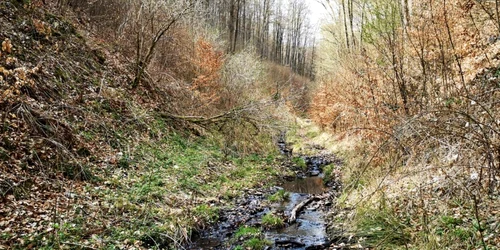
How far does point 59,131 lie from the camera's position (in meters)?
7.91

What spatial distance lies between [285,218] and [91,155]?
4854mm

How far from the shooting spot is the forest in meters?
5.07

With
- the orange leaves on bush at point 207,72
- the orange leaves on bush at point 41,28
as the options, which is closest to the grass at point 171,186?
the orange leaves on bush at point 207,72

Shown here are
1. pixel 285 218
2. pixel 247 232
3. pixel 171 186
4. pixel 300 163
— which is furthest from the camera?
pixel 300 163

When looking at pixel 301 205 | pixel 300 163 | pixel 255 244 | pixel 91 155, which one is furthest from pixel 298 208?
pixel 300 163

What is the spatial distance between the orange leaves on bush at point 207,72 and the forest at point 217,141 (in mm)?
66

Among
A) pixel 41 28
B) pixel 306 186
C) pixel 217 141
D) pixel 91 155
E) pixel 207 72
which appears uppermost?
pixel 41 28

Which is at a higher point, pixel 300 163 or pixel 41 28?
pixel 41 28

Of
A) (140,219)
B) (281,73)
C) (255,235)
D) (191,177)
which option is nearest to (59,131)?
(140,219)

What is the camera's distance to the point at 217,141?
1373 cm

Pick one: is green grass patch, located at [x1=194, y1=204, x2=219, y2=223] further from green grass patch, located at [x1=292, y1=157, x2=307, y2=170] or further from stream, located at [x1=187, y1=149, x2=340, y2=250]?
green grass patch, located at [x1=292, y1=157, x2=307, y2=170]

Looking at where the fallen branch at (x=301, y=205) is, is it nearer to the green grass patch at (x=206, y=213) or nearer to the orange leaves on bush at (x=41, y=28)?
the green grass patch at (x=206, y=213)

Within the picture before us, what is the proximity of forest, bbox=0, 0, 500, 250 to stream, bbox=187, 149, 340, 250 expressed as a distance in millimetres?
59

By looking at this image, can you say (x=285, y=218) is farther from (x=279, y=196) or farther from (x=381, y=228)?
(x=381, y=228)
